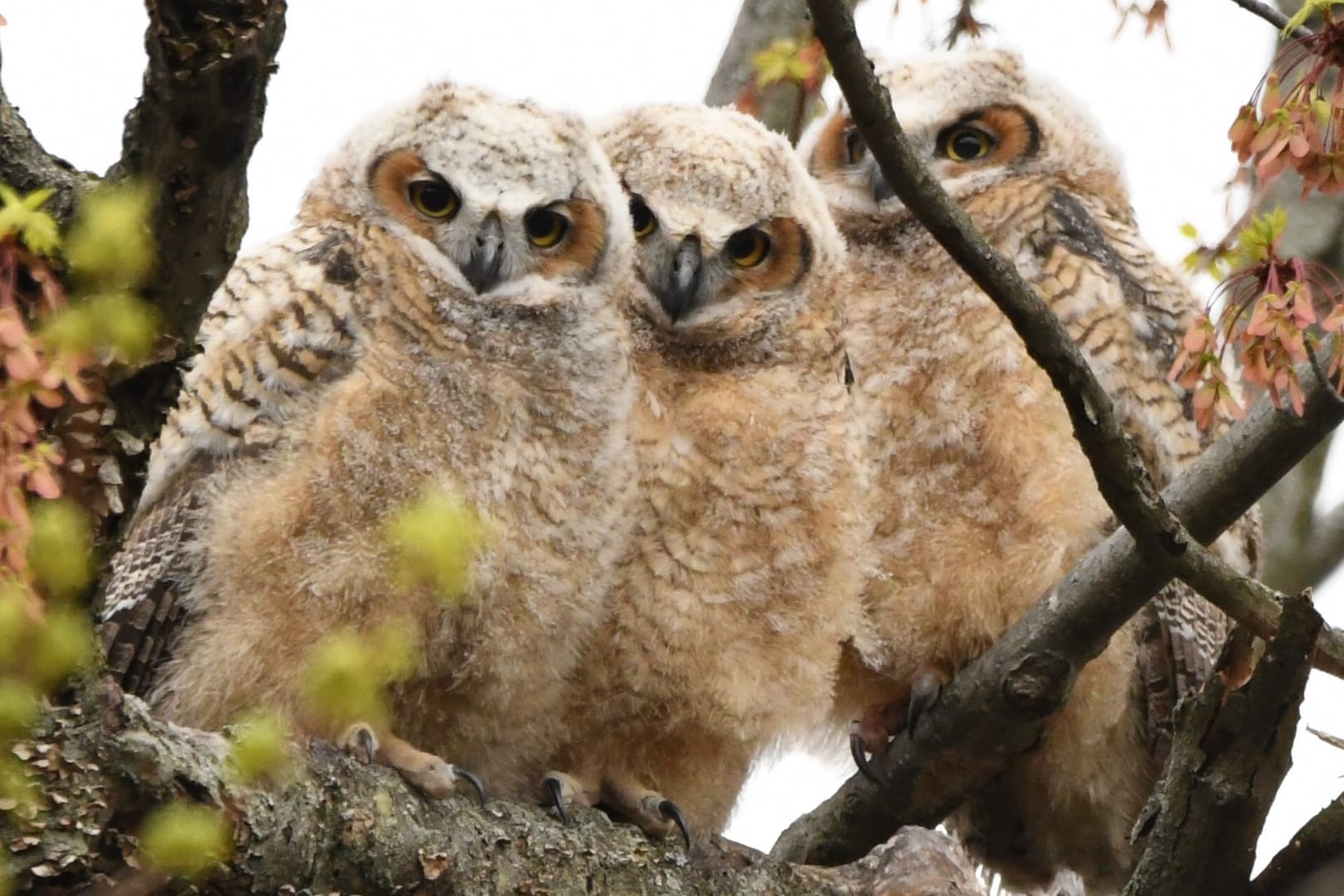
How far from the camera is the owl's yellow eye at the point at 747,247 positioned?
12.1 ft

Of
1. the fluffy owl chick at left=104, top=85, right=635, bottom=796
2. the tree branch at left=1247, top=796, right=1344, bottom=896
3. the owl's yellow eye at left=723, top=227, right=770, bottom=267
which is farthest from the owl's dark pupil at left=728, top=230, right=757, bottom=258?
the tree branch at left=1247, top=796, right=1344, bottom=896

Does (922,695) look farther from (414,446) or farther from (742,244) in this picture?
(414,446)

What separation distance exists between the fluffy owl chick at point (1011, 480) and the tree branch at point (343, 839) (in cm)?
86

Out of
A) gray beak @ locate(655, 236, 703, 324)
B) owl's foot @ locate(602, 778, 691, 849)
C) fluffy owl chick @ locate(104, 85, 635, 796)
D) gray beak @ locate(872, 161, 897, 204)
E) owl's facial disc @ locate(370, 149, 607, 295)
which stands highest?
gray beak @ locate(872, 161, 897, 204)

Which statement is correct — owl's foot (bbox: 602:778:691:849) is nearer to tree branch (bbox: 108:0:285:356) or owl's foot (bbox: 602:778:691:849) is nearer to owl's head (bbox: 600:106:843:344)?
owl's head (bbox: 600:106:843:344)

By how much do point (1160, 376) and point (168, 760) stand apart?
109 inches

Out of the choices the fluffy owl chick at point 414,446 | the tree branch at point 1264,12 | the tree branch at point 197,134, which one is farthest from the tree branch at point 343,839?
the tree branch at point 1264,12

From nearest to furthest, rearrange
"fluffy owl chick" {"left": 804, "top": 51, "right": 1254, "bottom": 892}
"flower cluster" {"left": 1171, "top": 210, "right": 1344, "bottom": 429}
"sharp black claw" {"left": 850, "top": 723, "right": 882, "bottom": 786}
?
"flower cluster" {"left": 1171, "top": 210, "right": 1344, "bottom": 429}
"sharp black claw" {"left": 850, "top": 723, "right": 882, "bottom": 786}
"fluffy owl chick" {"left": 804, "top": 51, "right": 1254, "bottom": 892}

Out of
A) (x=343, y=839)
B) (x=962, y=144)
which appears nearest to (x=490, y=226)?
(x=343, y=839)

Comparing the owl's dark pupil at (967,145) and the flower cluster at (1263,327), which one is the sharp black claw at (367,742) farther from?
the owl's dark pupil at (967,145)

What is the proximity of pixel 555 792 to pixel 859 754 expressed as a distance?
106 cm

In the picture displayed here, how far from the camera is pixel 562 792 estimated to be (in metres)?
3.28

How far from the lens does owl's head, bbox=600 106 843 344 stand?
3.62 metres

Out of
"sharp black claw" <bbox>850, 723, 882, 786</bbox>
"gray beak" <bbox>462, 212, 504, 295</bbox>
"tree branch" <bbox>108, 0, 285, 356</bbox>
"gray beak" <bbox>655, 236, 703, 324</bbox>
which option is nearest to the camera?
"tree branch" <bbox>108, 0, 285, 356</bbox>
